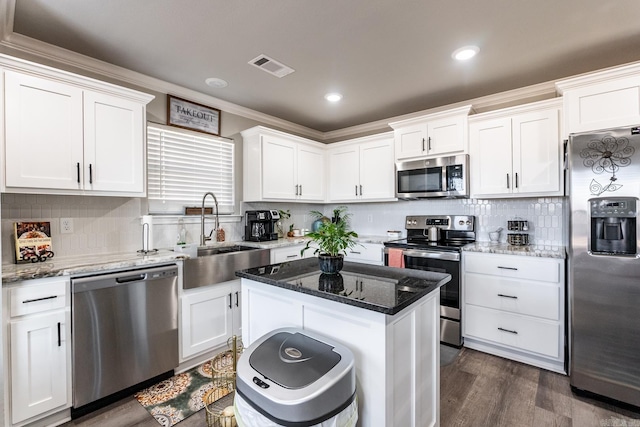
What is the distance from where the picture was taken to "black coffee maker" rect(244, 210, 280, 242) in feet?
11.6

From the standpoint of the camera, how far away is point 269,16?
1938 millimetres

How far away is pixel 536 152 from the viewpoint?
110 inches

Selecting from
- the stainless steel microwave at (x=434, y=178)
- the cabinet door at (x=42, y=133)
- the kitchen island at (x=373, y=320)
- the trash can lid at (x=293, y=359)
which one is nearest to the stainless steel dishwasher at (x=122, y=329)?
the cabinet door at (x=42, y=133)

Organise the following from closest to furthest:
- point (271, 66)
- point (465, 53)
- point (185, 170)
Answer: point (465, 53) < point (271, 66) < point (185, 170)

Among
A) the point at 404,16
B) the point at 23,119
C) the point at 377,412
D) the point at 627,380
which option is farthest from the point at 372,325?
the point at 23,119

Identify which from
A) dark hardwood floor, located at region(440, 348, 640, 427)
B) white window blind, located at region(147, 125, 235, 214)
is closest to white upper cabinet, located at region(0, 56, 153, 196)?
white window blind, located at region(147, 125, 235, 214)

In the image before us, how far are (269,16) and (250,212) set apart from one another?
82.1 inches

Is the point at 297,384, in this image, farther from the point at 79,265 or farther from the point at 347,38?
the point at 347,38

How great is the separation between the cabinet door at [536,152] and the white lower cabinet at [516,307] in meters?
0.73

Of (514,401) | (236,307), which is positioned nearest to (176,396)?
(236,307)

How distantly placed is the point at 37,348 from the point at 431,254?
3.11 metres

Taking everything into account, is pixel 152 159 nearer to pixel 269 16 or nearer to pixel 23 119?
pixel 23 119

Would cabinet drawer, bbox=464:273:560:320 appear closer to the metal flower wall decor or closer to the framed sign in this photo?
the metal flower wall decor

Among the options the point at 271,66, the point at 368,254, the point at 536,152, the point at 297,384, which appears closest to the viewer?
the point at 297,384
